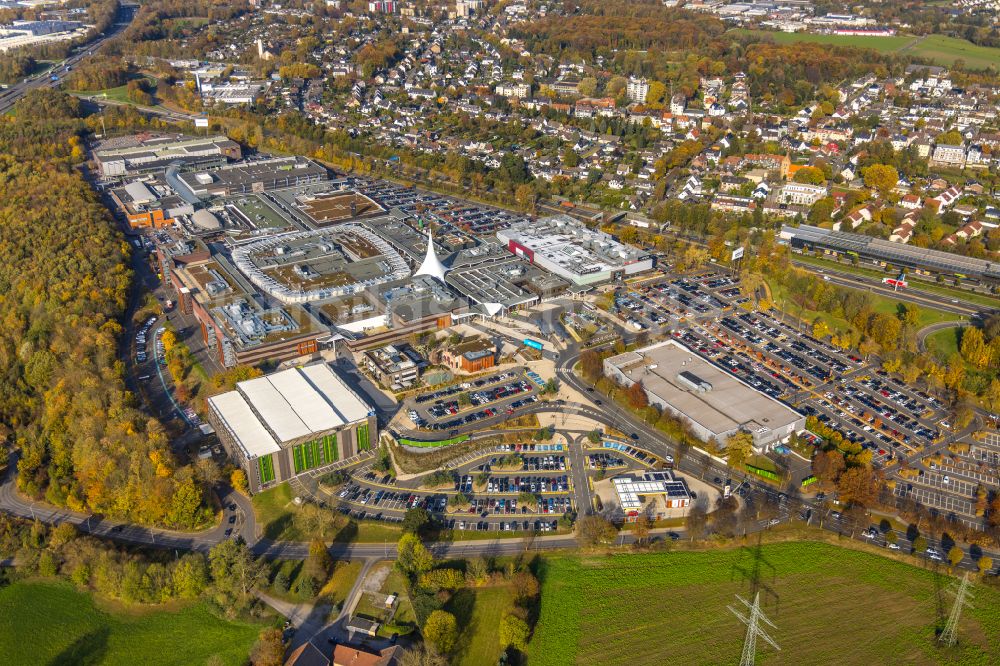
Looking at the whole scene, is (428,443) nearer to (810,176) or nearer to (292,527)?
(292,527)

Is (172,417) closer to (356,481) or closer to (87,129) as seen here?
(356,481)

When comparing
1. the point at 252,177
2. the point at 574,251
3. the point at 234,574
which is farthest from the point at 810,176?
the point at 234,574

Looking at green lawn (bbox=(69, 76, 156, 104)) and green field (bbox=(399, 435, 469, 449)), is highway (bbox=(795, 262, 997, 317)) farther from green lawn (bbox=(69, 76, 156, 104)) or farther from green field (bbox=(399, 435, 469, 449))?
green lawn (bbox=(69, 76, 156, 104))

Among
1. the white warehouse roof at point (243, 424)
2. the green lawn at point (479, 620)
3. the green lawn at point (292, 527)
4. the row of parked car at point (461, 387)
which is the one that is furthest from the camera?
the row of parked car at point (461, 387)

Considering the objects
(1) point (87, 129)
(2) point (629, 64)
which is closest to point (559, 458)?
(1) point (87, 129)

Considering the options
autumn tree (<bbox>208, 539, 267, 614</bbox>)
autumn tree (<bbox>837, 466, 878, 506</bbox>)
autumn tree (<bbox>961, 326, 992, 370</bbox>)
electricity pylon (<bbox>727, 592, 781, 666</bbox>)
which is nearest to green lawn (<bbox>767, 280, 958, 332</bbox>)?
autumn tree (<bbox>961, 326, 992, 370</bbox>)

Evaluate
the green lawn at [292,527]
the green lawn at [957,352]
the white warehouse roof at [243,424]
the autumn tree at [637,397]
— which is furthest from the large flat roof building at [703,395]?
the white warehouse roof at [243,424]

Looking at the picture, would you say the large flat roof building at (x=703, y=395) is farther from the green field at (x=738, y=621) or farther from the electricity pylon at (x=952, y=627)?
the electricity pylon at (x=952, y=627)
